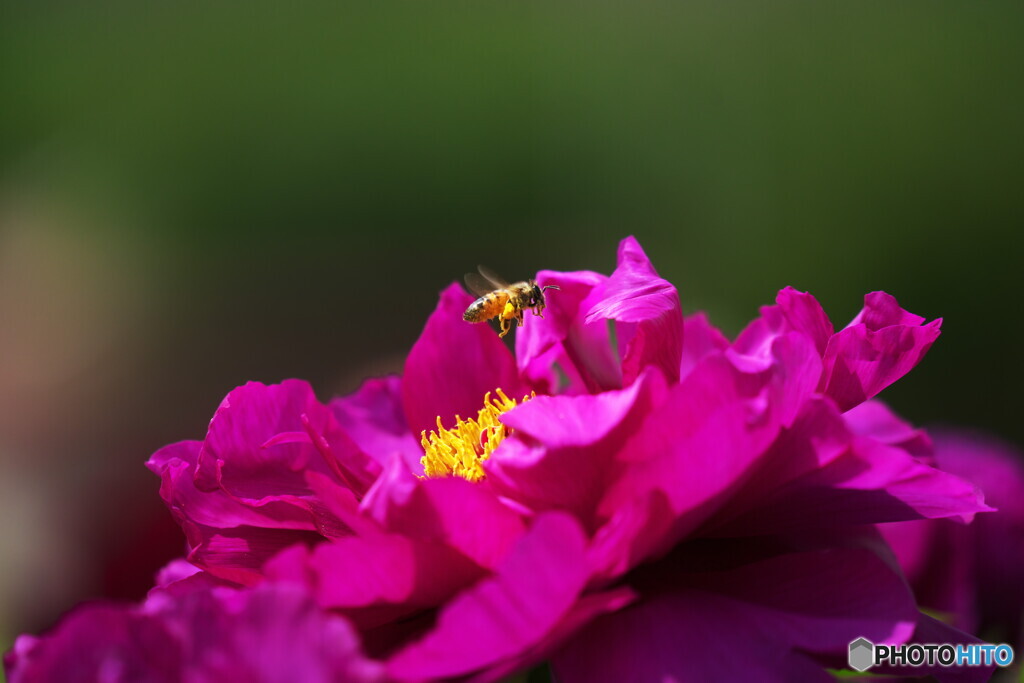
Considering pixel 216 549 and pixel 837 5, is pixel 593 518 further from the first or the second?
pixel 837 5

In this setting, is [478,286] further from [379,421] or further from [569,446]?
[569,446]

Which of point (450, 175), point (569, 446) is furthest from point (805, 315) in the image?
point (450, 175)

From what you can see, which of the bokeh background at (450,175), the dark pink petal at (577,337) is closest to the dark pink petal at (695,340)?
the dark pink petal at (577,337)

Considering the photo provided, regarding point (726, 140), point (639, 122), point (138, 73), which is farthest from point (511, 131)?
point (138, 73)

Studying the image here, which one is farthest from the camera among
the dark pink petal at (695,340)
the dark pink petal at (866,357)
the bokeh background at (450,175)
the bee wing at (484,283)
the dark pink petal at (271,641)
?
the bokeh background at (450,175)

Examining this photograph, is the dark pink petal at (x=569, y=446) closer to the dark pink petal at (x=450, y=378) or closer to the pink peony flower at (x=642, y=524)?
the pink peony flower at (x=642, y=524)

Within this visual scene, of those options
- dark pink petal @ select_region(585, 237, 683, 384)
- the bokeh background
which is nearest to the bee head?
dark pink petal @ select_region(585, 237, 683, 384)

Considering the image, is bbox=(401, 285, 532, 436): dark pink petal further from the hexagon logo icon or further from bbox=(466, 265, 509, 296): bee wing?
the hexagon logo icon
